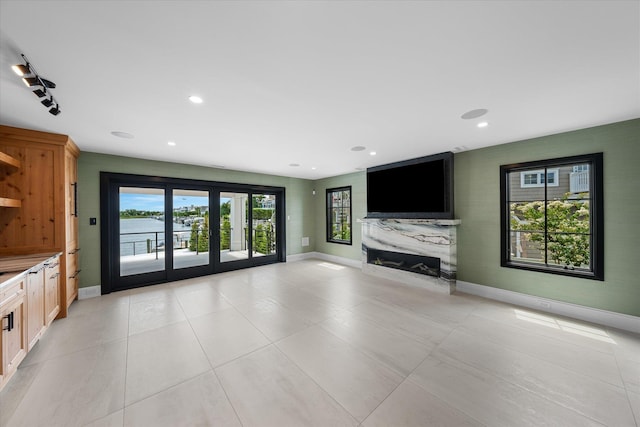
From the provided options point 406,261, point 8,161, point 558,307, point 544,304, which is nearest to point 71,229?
point 8,161

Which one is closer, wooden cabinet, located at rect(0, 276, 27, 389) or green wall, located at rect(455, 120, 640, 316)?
wooden cabinet, located at rect(0, 276, 27, 389)

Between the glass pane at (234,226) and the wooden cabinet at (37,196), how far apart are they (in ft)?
9.41

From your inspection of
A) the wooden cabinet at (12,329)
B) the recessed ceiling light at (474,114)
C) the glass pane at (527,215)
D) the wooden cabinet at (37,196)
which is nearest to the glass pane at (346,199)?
the glass pane at (527,215)

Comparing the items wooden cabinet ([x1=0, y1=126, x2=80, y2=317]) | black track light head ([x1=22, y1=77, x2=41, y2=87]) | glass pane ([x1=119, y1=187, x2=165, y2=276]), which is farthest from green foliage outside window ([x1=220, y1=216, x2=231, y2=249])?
black track light head ([x1=22, y1=77, x2=41, y2=87])

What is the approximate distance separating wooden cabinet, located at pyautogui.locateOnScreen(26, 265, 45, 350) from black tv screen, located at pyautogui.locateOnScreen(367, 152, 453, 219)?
5.52 m

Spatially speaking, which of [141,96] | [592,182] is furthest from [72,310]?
[592,182]

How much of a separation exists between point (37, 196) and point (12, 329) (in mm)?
1984

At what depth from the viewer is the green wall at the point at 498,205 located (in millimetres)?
2938

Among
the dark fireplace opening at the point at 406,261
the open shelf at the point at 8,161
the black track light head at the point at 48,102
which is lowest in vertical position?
the dark fireplace opening at the point at 406,261

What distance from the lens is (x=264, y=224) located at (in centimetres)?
680

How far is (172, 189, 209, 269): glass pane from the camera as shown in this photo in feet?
17.1

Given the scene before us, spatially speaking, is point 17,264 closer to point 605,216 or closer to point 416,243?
point 416,243

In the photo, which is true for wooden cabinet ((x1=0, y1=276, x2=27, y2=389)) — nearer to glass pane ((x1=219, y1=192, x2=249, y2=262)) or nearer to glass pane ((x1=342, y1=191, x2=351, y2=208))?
glass pane ((x1=219, y1=192, x2=249, y2=262))

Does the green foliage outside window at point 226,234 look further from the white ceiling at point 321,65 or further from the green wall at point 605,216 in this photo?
the green wall at point 605,216
